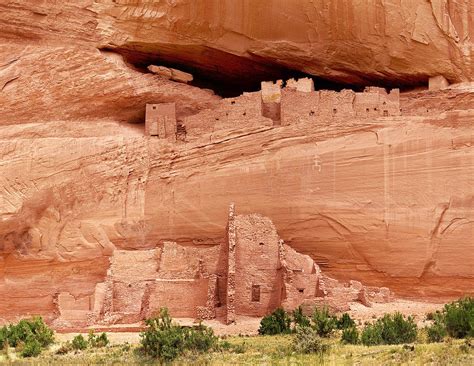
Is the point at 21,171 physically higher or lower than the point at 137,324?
higher

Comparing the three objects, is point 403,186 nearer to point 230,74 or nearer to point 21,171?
point 230,74

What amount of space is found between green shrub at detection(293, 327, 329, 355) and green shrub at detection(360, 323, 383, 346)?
628mm

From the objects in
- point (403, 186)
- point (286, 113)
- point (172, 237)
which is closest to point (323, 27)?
point (286, 113)

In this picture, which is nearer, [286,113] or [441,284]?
[441,284]

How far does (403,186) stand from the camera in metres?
20.6

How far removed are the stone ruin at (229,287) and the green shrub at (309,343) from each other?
284 cm

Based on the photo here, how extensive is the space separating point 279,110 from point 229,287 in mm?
4321

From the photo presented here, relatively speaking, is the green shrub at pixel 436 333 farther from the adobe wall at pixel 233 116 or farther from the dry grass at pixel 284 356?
the adobe wall at pixel 233 116

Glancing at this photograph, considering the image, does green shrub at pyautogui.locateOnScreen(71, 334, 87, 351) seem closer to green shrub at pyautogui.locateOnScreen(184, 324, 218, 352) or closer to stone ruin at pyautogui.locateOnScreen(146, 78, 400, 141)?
green shrub at pyautogui.locateOnScreen(184, 324, 218, 352)

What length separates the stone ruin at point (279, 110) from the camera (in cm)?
2153

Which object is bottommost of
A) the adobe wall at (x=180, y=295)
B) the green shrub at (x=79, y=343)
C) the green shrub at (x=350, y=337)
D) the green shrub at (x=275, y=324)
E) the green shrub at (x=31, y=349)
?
the green shrub at (x=31, y=349)

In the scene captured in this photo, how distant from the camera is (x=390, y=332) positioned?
1669 centimetres

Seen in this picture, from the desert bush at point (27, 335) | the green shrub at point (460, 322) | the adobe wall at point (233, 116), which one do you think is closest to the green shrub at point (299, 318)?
the green shrub at point (460, 322)

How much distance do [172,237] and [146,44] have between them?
4044mm
